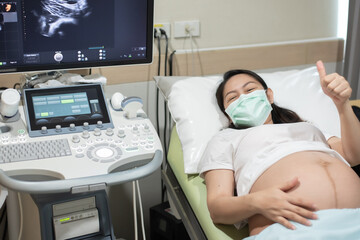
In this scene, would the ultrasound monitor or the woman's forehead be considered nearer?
the ultrasound monitor

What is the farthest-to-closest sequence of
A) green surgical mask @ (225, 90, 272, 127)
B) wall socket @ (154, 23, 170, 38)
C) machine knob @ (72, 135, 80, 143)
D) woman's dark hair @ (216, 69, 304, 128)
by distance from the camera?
wall socket @ (154, 23, 170, 38), woman's dark hair @ (216, 69, 304, 128), green surgical mask @ (225, 90, 272, 127), machine knob @ (72, 135, 80, 143)

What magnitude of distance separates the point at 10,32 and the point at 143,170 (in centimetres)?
70

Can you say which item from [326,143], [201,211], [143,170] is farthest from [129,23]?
[326,143]

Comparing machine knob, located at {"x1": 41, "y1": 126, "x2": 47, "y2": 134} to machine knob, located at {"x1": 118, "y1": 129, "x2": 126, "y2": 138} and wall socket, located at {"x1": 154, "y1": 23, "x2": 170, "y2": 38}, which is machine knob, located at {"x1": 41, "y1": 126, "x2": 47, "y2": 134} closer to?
machine knob, located at {"x1": 118, "y1": 129, "x2": 126, "y2": 138}

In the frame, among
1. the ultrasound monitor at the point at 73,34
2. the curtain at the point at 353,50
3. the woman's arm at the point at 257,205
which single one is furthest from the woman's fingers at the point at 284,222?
the curtain at the point at 353,50

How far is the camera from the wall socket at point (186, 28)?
2361 mm

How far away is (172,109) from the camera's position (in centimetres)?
209

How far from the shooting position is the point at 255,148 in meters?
1.74

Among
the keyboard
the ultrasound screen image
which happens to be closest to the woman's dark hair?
the ultrasound screen image

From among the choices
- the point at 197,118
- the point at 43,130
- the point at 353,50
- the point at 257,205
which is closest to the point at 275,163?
the point at 257,205

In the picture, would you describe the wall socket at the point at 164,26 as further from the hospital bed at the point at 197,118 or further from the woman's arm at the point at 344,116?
the woman's arm at the point at 344,116

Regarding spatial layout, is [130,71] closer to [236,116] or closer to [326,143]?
[236,116]

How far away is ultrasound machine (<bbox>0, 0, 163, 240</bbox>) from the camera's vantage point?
157 centimetres

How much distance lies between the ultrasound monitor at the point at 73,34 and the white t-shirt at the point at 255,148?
473mm
